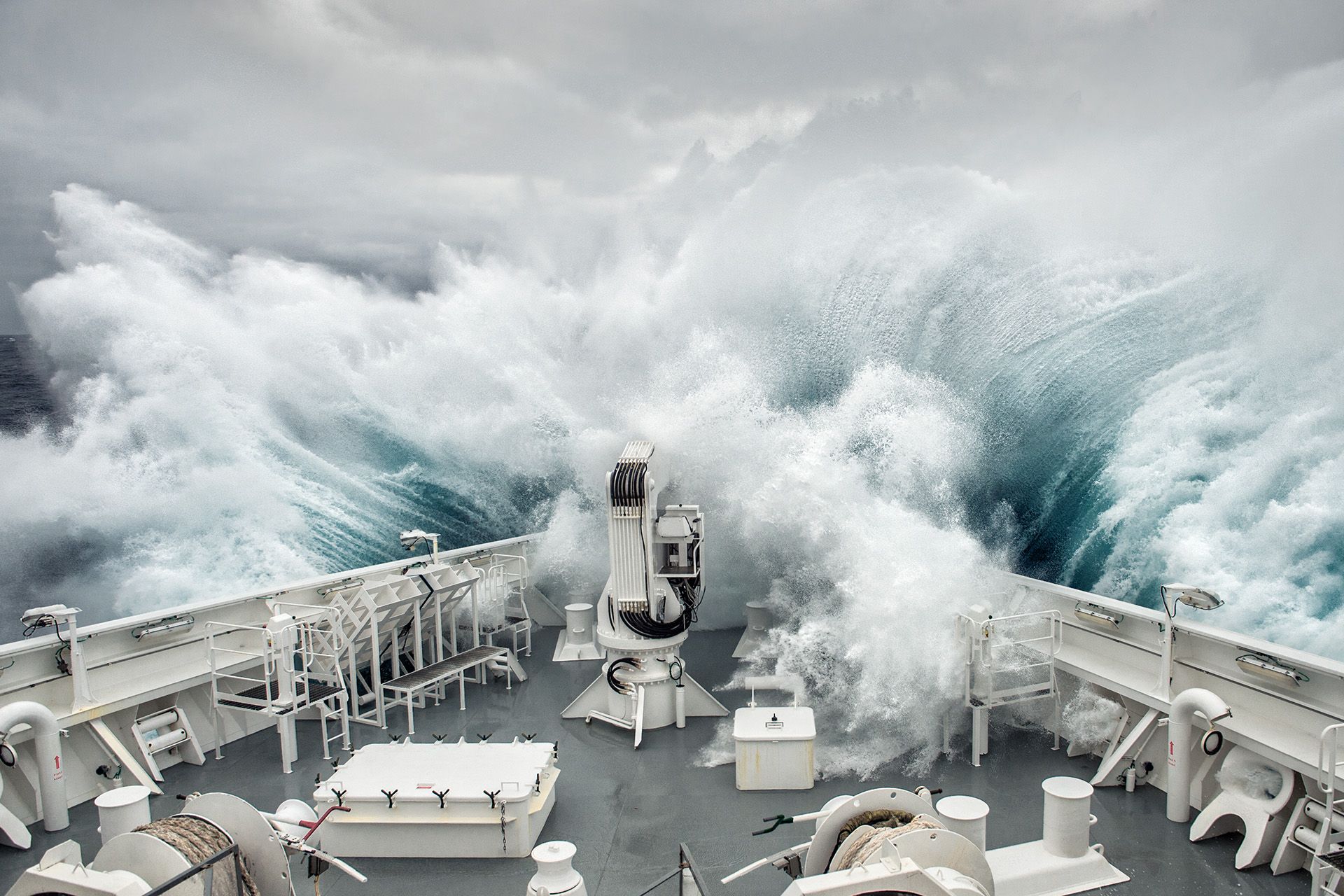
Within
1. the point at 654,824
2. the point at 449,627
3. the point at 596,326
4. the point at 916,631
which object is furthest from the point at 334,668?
the point at 596,326

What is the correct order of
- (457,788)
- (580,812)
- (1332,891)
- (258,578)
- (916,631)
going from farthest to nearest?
(258,578)
(916,631)
(580,812)
(457,788)
(1332,891)

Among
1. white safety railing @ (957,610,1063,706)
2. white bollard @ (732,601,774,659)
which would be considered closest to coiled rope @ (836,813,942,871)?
white safety railing @ (957,610,1063,706)

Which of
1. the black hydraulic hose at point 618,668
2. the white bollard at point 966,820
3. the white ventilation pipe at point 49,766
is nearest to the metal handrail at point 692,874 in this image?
the white bollard at point 966,820

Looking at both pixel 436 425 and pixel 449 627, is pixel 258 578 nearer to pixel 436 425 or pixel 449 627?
pixel 436 425

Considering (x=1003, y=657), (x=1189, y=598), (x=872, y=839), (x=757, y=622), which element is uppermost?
(x=1189, y=598)

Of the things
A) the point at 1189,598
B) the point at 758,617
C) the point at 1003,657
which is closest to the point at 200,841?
the point at 1003,657

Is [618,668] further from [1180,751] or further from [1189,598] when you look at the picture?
[1189,598]

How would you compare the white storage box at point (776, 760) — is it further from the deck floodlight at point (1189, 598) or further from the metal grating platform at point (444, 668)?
the metal grating platform at point (444, 668)
